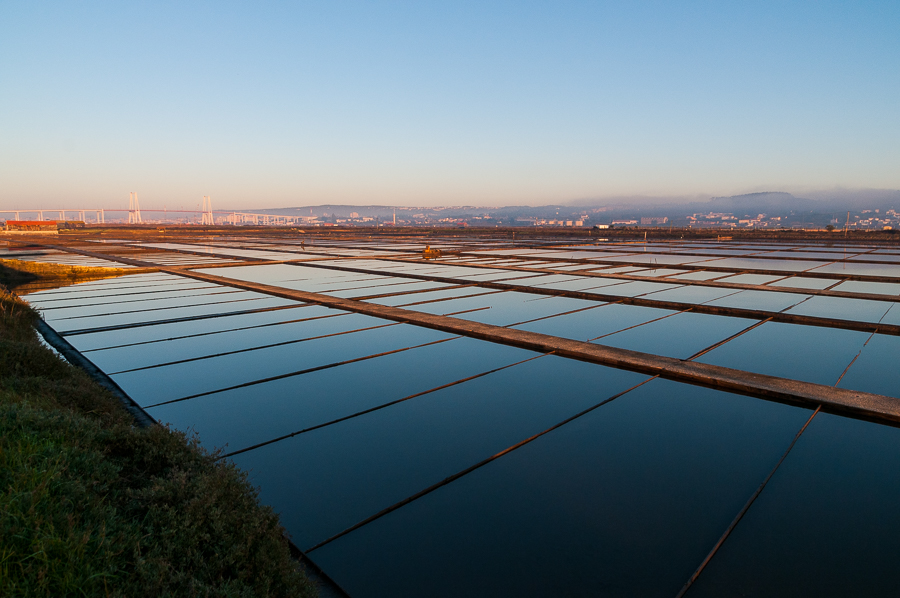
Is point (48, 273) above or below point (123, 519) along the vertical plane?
below

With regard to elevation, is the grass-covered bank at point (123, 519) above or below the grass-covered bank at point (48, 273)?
above

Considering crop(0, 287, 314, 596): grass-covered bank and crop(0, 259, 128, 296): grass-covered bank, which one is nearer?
crop(0, 287, 314, 596): grass-covered bank

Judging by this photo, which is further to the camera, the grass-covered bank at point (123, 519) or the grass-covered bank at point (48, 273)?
the grass-covered bank at point (48, 273)

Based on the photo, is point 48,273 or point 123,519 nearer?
point 123,519

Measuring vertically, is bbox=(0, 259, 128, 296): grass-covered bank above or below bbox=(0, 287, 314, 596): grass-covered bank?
below

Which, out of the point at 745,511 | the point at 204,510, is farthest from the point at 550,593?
the point at 204,510

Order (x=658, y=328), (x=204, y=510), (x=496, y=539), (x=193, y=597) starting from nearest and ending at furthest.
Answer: (x=193, y=597) → (x=204, y=510) → (x=496, y=539) → (x=658, y=328)

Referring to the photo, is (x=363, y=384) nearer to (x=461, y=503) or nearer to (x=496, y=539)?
(x=461, y=503)

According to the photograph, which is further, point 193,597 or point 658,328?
point 658,328
